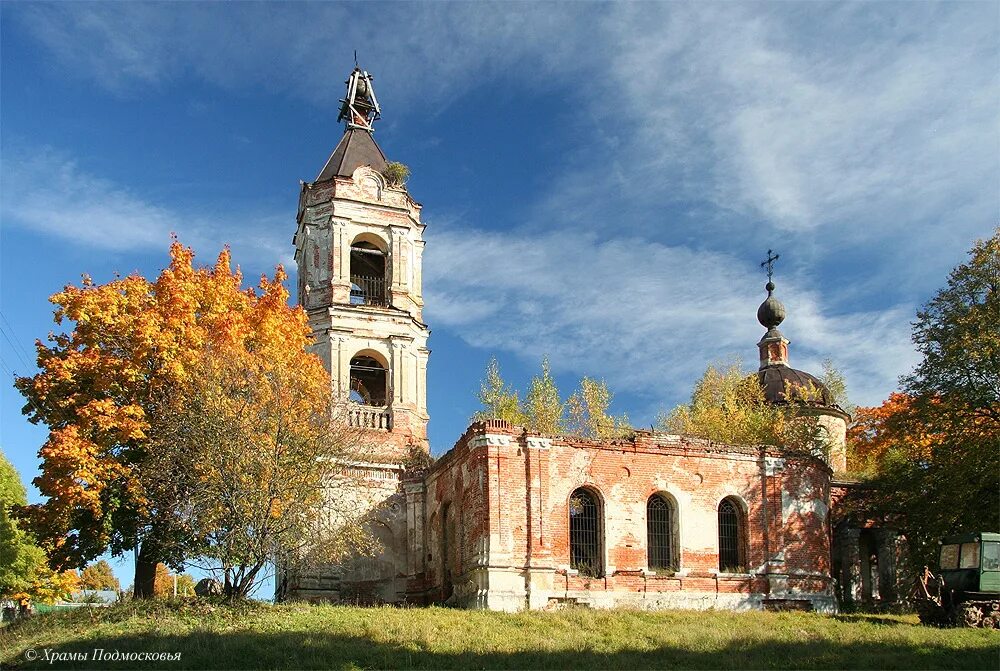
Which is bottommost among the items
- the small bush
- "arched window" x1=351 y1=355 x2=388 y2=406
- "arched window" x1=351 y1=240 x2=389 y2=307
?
"arched window" x1=351 y1=355 x2=388 y2=406

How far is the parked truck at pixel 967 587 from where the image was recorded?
23.3 m

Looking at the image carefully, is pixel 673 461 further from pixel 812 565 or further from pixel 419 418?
pixel 419 418

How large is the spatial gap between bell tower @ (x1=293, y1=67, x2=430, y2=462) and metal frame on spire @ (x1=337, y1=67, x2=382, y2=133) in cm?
151

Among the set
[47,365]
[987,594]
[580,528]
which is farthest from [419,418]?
[987,594]

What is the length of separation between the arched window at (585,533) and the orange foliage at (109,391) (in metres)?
9.26

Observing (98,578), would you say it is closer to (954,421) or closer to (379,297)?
(379,297)

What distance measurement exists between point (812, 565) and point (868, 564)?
3632 millimetres

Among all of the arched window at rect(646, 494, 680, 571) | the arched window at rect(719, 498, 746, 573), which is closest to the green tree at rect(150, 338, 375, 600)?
the arched window at rect(646, 494, 680, 571)

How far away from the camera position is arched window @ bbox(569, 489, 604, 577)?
84.9 ft

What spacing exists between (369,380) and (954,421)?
1758 centimetres

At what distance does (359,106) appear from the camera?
36750 millimetres

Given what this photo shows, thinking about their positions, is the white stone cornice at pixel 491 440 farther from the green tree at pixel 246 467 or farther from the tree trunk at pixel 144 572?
the tree trunk at pixel 144 572

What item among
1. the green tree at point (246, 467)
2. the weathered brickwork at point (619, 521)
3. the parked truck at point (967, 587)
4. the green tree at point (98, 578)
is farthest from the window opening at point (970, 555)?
the green tree at point (98, 578)

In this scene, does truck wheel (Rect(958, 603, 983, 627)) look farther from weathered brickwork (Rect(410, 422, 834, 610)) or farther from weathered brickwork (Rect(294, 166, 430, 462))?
weathered brickwork (Rect(294, 166, 430, 462))
